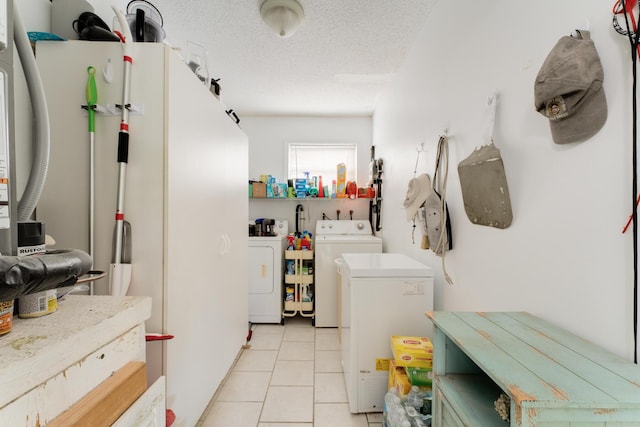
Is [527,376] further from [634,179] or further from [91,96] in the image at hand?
[91,96]

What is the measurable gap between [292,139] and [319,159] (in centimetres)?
47

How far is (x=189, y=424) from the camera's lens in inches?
52.7

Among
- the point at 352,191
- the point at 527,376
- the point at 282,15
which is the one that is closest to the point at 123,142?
the point at 282,15

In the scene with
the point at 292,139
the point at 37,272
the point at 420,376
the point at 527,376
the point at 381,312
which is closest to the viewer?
the point at 37,272

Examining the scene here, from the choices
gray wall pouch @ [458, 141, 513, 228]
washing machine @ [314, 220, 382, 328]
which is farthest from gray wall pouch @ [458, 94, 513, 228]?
washing machine @ [314, 220, 382, 328]

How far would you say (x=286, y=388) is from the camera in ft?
6.21

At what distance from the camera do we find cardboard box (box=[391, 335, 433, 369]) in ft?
4.25

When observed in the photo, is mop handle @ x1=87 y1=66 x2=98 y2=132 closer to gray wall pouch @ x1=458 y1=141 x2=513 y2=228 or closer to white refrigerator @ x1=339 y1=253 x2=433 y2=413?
white refrigerator @ x1=339 y1=253 x2=433 y2=413

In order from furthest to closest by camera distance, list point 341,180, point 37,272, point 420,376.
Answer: point 341,180, point 420,376, point 37,272

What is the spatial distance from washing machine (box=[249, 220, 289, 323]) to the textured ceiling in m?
1.70

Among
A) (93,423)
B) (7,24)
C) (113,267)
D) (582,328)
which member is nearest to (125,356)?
(93,423)

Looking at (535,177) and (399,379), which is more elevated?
(535,177)

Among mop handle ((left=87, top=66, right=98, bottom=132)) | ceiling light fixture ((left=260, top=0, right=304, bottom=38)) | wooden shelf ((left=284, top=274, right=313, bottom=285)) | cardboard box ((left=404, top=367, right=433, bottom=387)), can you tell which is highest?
ceiling light fixture ((left=260, top=0, right=304, bottom=38))

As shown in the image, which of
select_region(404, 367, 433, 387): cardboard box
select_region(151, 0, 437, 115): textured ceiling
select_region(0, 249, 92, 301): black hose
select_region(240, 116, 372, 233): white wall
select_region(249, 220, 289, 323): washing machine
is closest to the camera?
select_region(0, 249, 92, 301): black hose
